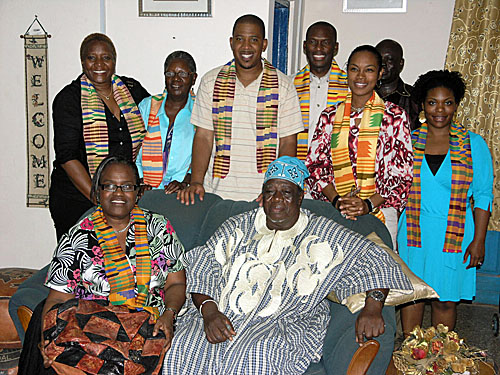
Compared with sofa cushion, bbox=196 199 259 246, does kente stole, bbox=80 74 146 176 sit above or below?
above

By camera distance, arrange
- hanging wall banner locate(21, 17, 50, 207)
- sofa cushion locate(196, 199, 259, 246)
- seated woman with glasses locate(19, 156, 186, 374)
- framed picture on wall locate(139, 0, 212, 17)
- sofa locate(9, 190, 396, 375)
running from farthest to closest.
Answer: hanging wall banner locate(21, 17, 50, 207)
framed picture on wall locate(139, 0, 212, 17)
sofa cushion locate(196, 199, 259, 246)
sofa locate(9, 190, 396, 375)
seated woman with glasses locate(19, 156, 186, 374)

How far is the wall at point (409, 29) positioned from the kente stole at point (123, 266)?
2898mm

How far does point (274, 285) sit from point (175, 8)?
2144 mm

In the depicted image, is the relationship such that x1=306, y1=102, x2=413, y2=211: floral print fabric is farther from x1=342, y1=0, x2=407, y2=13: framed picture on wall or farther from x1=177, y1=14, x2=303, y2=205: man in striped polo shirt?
x1=342, y1=0, x2=407, y2=13: framed picture on wall

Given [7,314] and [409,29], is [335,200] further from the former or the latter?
[409,29]

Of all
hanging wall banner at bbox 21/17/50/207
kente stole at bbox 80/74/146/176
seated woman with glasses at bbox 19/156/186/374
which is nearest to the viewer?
seated woman with glasses at bbox 19/156/186/374

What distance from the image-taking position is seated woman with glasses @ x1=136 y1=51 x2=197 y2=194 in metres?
3.22

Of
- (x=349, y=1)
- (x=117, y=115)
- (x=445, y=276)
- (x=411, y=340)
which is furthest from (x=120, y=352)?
(x=349, y=1)

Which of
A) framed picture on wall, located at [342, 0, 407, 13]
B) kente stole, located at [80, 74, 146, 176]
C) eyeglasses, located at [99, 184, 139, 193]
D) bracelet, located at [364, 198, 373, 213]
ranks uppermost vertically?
framed picture on wall, located at [342, 0, 407, 13]

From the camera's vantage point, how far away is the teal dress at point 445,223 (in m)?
3.02

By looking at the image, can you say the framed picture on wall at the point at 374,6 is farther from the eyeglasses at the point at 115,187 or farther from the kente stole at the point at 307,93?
the eyeglasses at the point at 115,187

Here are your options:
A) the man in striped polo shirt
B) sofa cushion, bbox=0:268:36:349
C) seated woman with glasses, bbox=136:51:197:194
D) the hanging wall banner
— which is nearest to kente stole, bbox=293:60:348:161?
the man in striped polo shirt

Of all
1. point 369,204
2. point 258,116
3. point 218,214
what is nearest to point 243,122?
point 258,116

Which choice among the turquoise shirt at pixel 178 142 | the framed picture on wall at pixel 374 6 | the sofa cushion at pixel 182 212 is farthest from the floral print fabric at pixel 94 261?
the framed picture on wall at pixel 374 6
